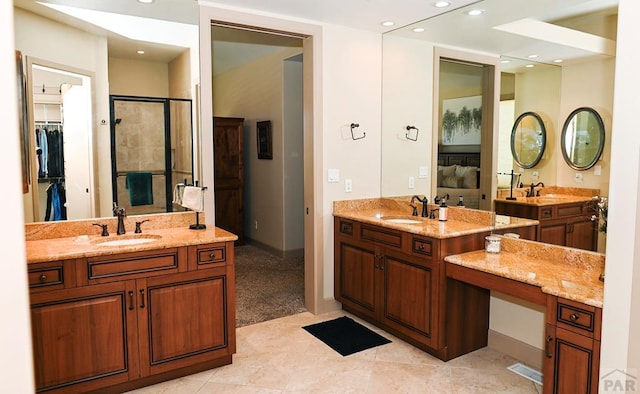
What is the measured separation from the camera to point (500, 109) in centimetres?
325

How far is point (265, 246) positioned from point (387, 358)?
3.56 meters

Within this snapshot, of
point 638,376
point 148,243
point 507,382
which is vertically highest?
point 148,243

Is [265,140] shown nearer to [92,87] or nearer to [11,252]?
[92,87]

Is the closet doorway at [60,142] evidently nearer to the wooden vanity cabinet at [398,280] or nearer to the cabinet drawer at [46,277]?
the cabinet drawer at [46,277]

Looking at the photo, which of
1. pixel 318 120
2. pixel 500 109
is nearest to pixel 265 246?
pixel 318 120

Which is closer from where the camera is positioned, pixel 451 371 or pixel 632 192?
pixel 632 192

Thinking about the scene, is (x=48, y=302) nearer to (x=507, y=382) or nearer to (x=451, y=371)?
(x=451, y=371)

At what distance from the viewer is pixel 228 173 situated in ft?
21.9

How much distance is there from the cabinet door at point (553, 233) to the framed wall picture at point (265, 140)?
4.02 metres

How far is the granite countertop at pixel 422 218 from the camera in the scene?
315 centimetres

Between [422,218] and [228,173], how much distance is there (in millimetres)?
3592

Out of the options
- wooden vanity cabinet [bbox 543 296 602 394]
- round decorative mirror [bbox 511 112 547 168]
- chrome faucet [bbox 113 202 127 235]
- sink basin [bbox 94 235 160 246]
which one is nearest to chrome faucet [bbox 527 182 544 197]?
round decorative mirror [bbox 511 112 547 168]

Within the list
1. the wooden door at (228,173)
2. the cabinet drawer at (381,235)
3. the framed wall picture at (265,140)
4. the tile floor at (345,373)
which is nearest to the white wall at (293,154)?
the framed wall picture at (265,140)

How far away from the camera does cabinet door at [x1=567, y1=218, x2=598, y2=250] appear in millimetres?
2596
